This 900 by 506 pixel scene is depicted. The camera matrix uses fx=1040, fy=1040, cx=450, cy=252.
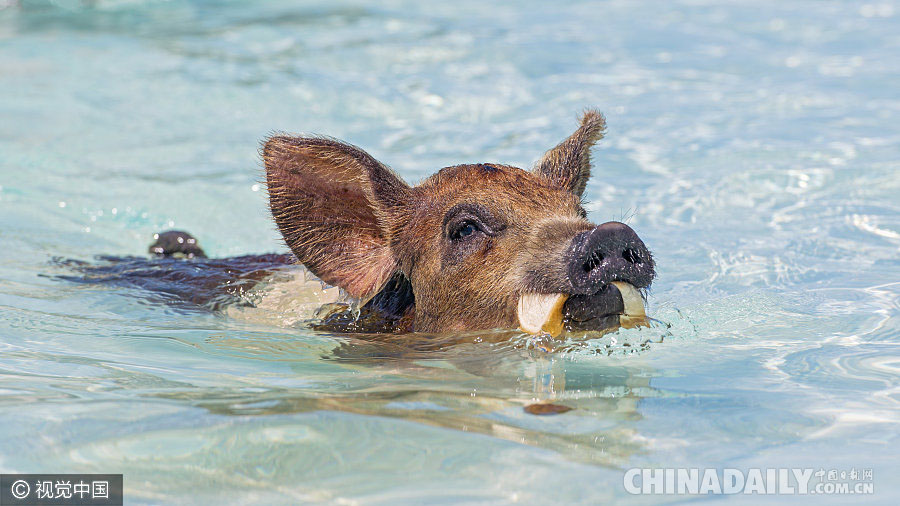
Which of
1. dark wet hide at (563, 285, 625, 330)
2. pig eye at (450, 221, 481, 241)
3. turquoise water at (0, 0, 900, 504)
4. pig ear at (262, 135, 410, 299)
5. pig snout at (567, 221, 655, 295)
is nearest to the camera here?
turquoise water at (0, 0, 900, 504)

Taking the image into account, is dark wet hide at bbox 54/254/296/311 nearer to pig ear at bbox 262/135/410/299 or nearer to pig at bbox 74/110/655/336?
pig at bbox 74/110/655/336

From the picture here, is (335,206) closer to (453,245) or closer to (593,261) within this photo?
(453,245)

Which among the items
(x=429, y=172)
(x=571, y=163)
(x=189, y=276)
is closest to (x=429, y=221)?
(x=571, y=163)

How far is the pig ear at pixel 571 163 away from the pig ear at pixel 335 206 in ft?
2.74

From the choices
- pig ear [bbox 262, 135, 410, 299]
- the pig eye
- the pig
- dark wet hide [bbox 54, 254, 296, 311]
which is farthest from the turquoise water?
the pig eye

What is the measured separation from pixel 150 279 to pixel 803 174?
571 centimetres

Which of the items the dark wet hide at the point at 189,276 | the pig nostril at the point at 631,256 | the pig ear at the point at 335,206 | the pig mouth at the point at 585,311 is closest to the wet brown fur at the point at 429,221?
the pig ear at the point at 335,206

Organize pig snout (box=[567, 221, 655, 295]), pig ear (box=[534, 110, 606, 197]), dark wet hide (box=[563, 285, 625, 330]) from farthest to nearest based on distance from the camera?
pig ear (box=[534, 110, 606, 197]), dark wet hide (box=[563, 285, 625, 330]), pig snout (box=[567, 221, 655, 295])

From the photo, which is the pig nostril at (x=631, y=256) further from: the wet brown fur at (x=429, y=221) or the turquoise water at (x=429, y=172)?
the turquoise water at (x=429, y=172)

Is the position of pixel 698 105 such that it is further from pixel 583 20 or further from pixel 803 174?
pixel 583 20

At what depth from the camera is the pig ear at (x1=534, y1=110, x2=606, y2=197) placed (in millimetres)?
5926

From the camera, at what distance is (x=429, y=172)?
33.2 ft

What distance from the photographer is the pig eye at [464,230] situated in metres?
5.32

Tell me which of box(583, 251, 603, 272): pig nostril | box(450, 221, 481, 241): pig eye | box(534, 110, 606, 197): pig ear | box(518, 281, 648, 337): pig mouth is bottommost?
box(518, 281, 648, 337): pig mouth
